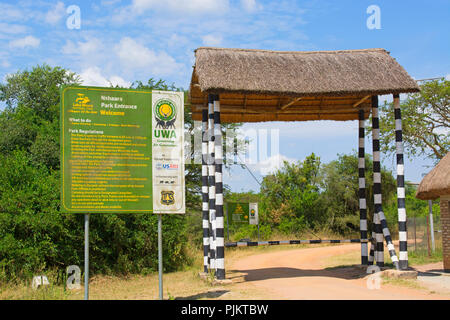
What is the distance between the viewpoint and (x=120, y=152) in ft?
28.0

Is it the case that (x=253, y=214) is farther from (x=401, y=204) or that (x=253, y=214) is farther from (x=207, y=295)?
(x=207, y=295)

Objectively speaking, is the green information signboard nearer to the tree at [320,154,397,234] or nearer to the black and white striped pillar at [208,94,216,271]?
the black and white striped pillar at [208,94,216,271]

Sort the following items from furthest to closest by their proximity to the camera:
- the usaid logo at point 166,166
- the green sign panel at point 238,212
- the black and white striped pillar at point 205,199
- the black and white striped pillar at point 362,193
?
the green sign panel at point 238,212, the black and white striped pillar at point 362,193, the black and white striped pillar at point 205,199, the usaid logo at point 166,166

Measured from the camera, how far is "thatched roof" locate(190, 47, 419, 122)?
11547 millimetres

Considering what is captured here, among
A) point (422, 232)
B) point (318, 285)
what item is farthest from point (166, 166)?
point (422, 232)

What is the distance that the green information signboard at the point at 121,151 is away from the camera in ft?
27.4

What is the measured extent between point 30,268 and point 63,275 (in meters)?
1.07

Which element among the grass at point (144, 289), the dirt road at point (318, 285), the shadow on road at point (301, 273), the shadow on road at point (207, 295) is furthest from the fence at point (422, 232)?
the shadow on road at point (207, 295)

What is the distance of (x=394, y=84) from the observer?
12.0 m

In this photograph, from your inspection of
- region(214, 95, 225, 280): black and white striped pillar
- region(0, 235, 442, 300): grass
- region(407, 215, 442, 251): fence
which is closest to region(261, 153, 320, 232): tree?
region(407, 215, 442, 251): fence

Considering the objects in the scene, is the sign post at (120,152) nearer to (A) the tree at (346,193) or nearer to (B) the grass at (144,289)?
(B) the grass at (144,289)

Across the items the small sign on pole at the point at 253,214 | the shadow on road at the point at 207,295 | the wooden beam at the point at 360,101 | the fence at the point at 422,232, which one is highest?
the wooden beam at the point at 360,101

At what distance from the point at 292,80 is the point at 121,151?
515cm

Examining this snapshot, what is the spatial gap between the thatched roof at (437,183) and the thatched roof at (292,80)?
292 centimetres
